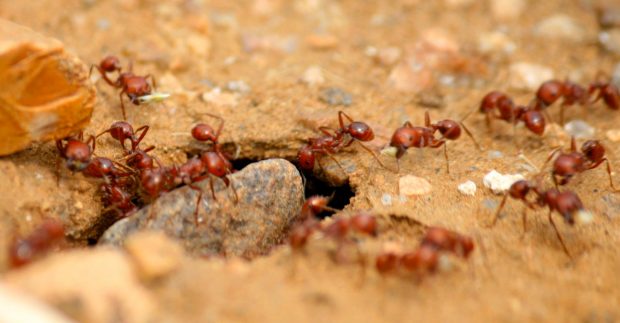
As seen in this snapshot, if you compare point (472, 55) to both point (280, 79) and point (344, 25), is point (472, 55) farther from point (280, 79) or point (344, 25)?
point (280, 79)

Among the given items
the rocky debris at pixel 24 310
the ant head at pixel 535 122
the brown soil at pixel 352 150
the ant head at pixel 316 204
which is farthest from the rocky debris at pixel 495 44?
the rocky debris at pixel 24 310

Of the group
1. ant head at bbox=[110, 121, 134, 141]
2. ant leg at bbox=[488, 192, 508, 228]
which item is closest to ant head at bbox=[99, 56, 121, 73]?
ant head at bbox=[110, 121, 134, 141]

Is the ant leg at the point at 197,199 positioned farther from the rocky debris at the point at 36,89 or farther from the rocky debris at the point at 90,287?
the rocky debris at the point at 90,287

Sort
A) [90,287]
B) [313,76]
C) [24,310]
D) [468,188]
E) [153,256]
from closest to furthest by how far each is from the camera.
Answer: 1. [24,310]
2. [90,287]
3. [153,256]
4. [468,188]
5. [313,76]

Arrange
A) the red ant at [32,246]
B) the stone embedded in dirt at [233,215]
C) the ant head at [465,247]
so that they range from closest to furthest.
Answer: the red ant at [32,246] → the ant head at [465,247] → the stone embedded in dirt at [233,215]

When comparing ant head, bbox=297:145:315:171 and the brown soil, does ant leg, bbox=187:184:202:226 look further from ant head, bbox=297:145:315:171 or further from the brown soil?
ant head, bbox=297:145:315:171

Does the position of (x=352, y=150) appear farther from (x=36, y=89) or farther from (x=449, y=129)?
(x=36, y=89)

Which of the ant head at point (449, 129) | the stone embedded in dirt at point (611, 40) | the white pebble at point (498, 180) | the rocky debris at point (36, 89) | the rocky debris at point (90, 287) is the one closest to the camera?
the rocky debris at point (90, 287)

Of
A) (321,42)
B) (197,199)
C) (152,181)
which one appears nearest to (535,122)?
(321,42)

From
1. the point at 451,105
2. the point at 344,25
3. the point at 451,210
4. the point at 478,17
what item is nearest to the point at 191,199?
the point at 451,210
